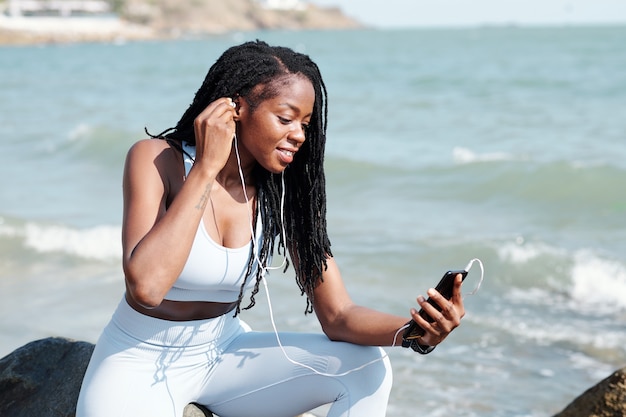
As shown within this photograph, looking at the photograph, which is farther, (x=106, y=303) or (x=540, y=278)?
(x=540, y=278)

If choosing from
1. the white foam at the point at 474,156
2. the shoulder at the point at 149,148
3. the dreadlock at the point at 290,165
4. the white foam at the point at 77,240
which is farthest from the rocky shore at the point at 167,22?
the shoulder at the point at 149,148

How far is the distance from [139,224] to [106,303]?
5.02m

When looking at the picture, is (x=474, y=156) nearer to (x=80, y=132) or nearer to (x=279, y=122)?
(x=80, y=132)

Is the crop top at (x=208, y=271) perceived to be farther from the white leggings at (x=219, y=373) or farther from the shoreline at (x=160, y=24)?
the shoreline at (x=160, y=24)

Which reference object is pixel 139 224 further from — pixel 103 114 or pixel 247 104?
pixel 103 114

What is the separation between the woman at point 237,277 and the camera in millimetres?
3006

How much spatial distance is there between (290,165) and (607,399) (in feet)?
5.49

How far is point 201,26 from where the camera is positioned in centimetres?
14462

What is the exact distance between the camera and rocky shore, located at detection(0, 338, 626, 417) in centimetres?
374

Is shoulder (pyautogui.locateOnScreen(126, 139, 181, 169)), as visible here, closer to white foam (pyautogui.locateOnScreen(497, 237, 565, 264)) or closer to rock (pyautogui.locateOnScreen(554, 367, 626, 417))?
rock (pyautogui.locateOnScreen(554, 367, 626, 417))

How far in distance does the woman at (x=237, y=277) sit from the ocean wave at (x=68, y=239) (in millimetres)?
6281

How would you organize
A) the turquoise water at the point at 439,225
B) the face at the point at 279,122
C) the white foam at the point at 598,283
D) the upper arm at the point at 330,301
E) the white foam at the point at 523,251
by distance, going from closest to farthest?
the face at the point at 279,122 → the upper arm at the point at 330,301 → the turquoise water at the point at 439,225 → the white foam at the point at 598,283 → the white foam at the point at 523,251

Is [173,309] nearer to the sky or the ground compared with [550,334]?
nearer to the sky

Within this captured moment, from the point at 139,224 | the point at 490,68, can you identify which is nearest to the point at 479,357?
the point at 139,224
